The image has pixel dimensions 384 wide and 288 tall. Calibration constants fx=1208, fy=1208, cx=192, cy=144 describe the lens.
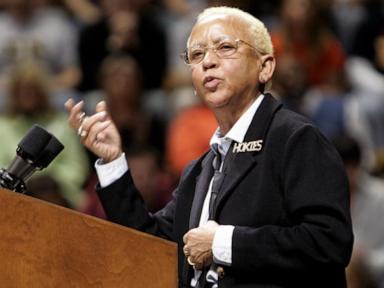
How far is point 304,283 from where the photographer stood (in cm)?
276

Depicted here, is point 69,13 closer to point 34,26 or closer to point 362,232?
Result: point 34,26

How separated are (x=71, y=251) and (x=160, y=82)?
4019mm

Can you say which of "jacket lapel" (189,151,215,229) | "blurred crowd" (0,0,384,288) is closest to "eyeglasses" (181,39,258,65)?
"jacket lapel" (189,151,215,229)

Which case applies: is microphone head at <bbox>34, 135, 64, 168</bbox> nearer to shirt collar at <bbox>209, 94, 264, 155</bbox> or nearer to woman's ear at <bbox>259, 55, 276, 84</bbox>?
shirt collar at <bbox>209, 94, 264, 155</bbox>

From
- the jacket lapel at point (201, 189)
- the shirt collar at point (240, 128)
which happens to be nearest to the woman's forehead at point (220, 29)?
the shirt collar at point (240, 128)

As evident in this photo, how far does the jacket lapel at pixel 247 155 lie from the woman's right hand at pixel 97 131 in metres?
0.32

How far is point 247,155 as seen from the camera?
2.88 meters

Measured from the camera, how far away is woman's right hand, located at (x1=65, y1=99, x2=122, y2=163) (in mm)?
3072

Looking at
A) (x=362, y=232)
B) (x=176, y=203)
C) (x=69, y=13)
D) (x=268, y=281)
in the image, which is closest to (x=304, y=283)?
(x=268, y=281)

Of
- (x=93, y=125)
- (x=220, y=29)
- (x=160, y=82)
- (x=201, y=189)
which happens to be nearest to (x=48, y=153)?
(x=93, y=125)

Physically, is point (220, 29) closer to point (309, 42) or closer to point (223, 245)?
point (223, 245)

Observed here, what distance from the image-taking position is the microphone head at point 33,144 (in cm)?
281

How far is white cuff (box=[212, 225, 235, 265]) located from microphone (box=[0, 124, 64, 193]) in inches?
17.2

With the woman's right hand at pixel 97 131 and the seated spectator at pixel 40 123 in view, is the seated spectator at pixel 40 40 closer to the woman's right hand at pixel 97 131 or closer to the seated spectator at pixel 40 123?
the seated spectator at pixel 40 123
